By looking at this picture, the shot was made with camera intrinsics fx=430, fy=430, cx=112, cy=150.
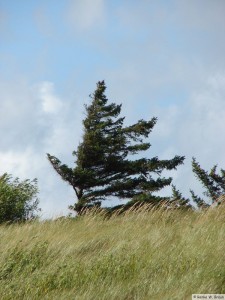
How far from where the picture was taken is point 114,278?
679 centimetres

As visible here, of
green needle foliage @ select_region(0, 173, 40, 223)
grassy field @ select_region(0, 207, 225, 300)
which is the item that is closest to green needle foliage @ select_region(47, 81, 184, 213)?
green needle foliage @ select_region(0, 173, 40, 223)

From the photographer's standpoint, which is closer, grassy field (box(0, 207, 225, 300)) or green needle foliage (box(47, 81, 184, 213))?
grassy field (box(0, 207, 225, 300))

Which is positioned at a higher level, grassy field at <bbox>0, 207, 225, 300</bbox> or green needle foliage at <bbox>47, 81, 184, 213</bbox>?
green needle foliage at <bbox>47, 81, 184, 213</bbox>

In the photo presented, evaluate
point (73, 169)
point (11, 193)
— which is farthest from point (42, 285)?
point (73, 169)

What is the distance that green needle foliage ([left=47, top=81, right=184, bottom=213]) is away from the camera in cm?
2567

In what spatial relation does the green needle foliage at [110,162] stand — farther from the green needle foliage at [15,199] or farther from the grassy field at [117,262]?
the grassy field at [117,262]

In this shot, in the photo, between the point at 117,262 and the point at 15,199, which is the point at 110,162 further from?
the point at 117,262

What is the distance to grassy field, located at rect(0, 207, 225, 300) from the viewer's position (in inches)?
249

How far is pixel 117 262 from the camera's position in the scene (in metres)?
7.25

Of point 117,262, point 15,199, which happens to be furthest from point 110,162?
point 117,262

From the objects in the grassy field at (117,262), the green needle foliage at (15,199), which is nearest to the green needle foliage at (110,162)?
the green needle foliage at (15,199)

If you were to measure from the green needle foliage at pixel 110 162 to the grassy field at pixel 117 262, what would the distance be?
15074 mm

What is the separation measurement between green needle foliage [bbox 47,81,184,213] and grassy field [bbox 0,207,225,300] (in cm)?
1507

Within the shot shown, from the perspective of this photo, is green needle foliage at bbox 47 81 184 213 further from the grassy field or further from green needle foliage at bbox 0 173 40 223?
the grassy field
